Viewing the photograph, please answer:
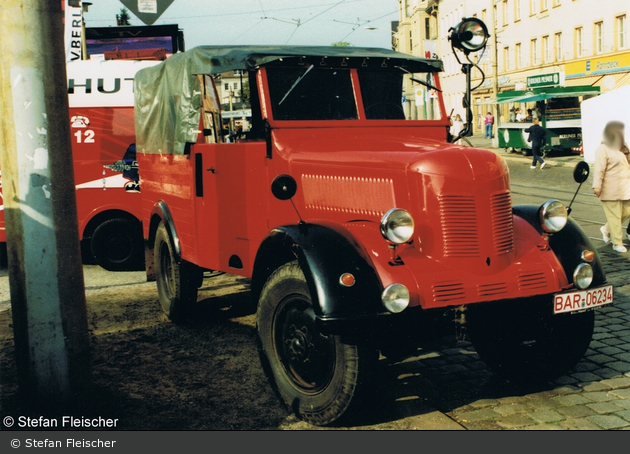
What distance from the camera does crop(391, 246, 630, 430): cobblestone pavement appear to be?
4.30m

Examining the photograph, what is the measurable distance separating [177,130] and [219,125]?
466 millimetres

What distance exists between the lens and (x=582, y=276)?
4.53 m

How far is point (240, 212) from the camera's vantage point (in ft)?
18.8

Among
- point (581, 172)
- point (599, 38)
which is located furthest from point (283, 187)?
point (599, 38)

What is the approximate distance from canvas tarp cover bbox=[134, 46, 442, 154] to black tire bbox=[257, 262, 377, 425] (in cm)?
189

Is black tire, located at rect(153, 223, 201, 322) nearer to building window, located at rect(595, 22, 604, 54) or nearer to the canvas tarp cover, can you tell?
the canvas tarp cover

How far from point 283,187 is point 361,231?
0.61 m

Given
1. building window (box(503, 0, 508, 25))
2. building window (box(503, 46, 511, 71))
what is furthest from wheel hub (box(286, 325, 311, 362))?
building window (box(503, 46, 511, 71))

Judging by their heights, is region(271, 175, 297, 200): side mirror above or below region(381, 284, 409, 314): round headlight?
above

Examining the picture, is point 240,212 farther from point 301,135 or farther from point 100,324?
point 100,324

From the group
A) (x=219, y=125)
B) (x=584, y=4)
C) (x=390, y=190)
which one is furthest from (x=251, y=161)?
(x=584, y=4)

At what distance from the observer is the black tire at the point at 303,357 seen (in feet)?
13.2

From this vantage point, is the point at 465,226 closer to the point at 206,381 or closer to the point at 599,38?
the point at 206,381

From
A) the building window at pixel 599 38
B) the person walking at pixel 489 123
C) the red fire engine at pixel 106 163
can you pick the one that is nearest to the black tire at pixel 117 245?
the red fire engine at pixel 106 163
